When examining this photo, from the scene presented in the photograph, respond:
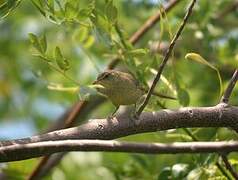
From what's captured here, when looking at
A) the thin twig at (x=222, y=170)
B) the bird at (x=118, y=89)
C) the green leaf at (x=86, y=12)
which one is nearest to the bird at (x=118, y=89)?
the bird at (x=118, y=89)

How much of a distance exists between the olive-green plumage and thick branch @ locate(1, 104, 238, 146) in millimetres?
141

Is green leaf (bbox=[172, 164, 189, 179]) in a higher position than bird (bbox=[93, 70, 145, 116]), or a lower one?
lower

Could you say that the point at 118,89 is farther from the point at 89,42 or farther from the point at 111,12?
the point at 89,42

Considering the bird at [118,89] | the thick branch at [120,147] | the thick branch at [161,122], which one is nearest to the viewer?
the thick branch at [120,147]

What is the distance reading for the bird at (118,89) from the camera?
4.57ft

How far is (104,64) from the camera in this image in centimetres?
293

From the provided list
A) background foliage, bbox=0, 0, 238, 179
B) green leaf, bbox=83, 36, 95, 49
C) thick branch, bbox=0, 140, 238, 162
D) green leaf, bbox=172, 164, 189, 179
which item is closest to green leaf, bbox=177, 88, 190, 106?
background foliage, bbox=0, 0, 238, 179

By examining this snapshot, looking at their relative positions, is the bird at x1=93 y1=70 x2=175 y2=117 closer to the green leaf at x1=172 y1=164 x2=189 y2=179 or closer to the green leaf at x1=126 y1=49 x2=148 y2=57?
the green leaf at x1=126 y1=49 x2=148 y2=57

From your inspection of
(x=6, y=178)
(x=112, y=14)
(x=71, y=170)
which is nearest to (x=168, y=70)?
(x=112, y=14)

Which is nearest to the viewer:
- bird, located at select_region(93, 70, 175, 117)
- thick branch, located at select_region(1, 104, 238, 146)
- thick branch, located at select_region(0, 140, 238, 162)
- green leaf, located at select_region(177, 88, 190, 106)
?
thick branch, located at select_region(0, 140, 238, 162)

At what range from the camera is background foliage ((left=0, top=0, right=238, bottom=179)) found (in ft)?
4.81

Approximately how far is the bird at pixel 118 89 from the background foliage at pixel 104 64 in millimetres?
44

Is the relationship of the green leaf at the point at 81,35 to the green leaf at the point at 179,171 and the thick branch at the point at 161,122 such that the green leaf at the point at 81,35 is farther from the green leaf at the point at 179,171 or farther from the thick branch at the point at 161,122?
the thick branch at the point at 161,122

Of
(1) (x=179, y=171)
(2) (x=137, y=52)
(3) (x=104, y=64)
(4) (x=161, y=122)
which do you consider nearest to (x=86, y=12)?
(2) (x=137, y=52)
